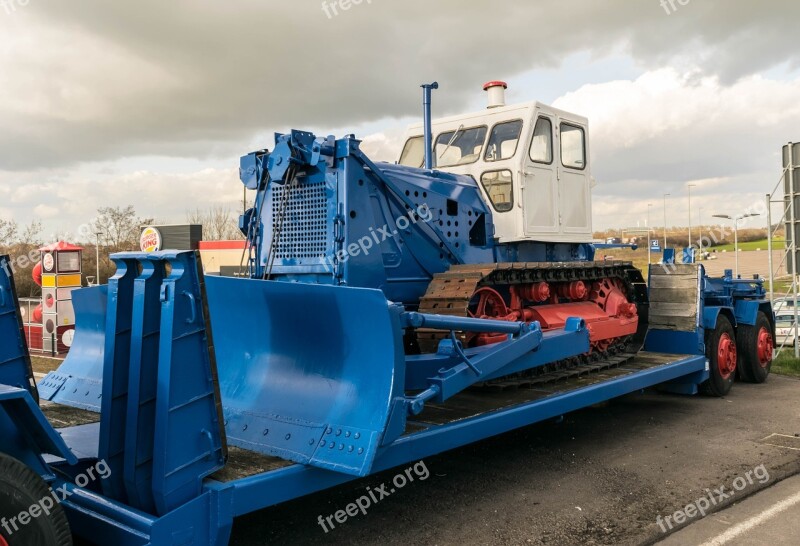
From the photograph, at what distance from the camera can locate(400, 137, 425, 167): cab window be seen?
319 inches

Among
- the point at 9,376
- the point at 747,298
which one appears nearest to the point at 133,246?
the point at 747,298

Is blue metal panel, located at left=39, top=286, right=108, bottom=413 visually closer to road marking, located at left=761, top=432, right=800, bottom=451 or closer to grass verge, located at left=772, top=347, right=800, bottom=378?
road marking, located at left=761, top=432, right=800, bottom=451

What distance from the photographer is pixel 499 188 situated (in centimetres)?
711

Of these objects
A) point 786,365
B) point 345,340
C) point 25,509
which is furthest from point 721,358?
point 25,509

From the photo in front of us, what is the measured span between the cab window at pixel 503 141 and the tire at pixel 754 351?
503 cm

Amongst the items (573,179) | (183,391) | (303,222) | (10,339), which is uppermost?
(573,179)

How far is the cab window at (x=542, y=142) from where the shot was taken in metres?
7.17

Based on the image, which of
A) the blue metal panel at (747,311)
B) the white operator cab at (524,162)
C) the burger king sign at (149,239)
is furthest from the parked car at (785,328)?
the burger king sign at (149,239)

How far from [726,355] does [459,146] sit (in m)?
4.56

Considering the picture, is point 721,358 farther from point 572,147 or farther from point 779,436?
point 572,147

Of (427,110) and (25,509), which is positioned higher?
(427,110)

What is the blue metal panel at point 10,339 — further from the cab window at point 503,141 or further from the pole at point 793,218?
the pole at point 793,218

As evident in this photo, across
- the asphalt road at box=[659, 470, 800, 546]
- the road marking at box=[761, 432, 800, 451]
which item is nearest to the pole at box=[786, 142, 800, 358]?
the road marking at box=[761, 432, 800, 451]

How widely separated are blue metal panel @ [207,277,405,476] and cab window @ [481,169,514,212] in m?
3.33
